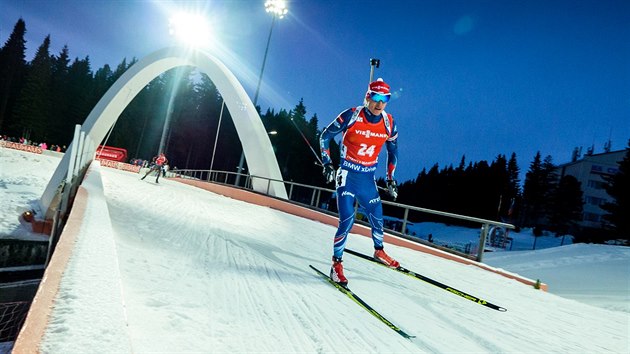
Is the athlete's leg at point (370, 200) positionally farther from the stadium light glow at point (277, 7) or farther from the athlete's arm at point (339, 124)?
the stadium light glow at point (277, 7)

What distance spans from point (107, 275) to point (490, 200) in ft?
258

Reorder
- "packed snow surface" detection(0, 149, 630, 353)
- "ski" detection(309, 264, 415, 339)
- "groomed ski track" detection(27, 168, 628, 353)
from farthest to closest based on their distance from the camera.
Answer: "ski" detection(309, 264, 415, 339) < "groomed ski track" detection(27, 168, 628, 353) < "packed snow surface" detection(0, 149, 630, 353)

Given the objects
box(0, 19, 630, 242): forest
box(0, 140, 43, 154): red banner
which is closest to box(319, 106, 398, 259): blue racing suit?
box(0, 140, 43, 154): red banner

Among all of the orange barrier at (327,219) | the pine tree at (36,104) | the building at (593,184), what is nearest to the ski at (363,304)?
the orange barrier at (327,219)

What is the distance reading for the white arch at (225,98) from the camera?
19.0m

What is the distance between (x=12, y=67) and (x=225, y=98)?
6297 cm

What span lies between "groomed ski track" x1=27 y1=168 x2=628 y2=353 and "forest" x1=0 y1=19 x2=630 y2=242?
5632cm

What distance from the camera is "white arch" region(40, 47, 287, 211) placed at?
1897cm

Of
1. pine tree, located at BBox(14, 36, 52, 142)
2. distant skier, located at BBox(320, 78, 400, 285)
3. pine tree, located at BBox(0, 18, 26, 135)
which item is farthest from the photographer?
pine tree, located at BBox(0, 18, 26, 135)

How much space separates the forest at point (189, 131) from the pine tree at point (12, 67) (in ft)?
0.62

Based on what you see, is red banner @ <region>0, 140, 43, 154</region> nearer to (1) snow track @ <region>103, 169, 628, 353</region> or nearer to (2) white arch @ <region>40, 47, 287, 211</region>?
(2) white arch @ <region>40, 47, 287, 211</region>

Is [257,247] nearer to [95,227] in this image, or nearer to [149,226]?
[149,226]

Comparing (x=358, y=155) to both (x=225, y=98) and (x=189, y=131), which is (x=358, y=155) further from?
(x=189, y=131)

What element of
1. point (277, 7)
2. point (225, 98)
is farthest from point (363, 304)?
point (277, 7)
